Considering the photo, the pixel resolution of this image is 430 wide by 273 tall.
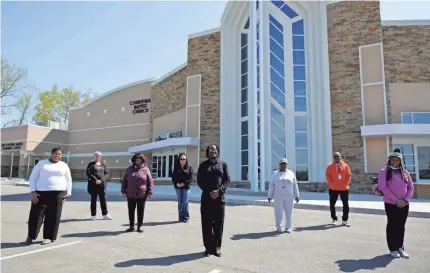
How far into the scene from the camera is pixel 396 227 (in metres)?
5.01

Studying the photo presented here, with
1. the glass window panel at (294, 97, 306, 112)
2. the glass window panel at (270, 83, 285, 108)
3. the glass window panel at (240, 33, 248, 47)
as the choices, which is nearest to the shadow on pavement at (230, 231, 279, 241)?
the glass window panel at (294, 97, 306, 112)

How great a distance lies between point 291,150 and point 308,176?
72.7 inches

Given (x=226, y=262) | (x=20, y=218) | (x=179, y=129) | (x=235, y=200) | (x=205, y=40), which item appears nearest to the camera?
(x=226, y=262)

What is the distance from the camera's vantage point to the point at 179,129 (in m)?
26.5

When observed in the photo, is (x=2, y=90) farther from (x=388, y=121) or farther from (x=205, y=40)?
(x=388, y=121)

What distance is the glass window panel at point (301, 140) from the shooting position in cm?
1934

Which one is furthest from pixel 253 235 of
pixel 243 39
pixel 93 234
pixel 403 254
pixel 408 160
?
pixel 243 39

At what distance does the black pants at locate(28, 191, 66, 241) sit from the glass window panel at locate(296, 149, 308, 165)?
15.7m

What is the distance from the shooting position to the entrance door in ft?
53.5

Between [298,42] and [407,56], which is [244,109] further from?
[407,56]

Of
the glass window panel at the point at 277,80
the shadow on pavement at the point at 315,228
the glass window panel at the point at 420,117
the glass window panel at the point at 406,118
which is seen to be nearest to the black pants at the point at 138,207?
the shadow on pavement at the point at 315,228

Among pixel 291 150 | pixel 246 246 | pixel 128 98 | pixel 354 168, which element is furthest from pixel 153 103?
pixel 246 246

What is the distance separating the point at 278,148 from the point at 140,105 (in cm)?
2044

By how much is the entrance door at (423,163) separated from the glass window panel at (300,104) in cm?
658
